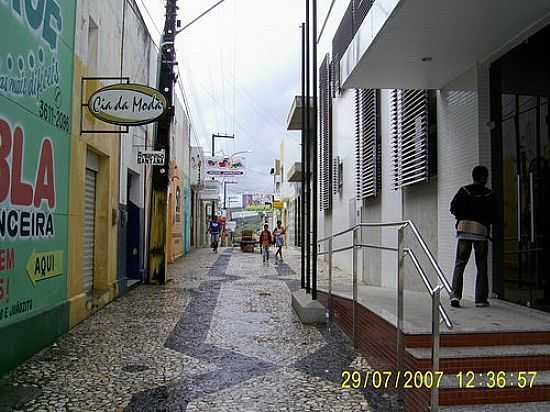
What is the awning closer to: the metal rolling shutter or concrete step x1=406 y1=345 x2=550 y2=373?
concrete step x1=406 y1=345 x2=550 y2=373

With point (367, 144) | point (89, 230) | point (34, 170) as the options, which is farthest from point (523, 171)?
point (89, 230)

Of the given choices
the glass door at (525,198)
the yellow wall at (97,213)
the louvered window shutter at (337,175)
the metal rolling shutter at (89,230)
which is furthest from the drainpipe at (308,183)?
the louvered window shutter at (337,175)

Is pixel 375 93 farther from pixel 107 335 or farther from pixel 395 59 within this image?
pixel 107 335

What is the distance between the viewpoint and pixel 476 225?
6.00 metres

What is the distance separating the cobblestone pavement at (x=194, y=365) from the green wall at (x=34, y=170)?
461mm

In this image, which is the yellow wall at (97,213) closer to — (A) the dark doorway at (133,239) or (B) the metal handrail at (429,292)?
(A) the dark doorway at (133,239)

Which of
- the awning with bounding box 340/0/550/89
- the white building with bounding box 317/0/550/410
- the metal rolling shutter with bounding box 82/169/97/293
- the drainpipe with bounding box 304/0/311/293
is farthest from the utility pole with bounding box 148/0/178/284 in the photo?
the awning with bounding box 340/0/550/89

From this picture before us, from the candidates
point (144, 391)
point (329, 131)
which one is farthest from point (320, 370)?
point (329, 131)

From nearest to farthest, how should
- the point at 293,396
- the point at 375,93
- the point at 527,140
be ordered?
the point at 293,396 < the point at 527,140 < the point at 375,93

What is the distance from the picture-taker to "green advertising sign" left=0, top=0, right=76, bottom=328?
5348 millimetres

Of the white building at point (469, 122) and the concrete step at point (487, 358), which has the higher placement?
the white building at point (469, 122)

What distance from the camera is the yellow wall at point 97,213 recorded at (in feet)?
24.7

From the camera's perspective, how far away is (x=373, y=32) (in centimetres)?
659

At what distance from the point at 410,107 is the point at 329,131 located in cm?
885
